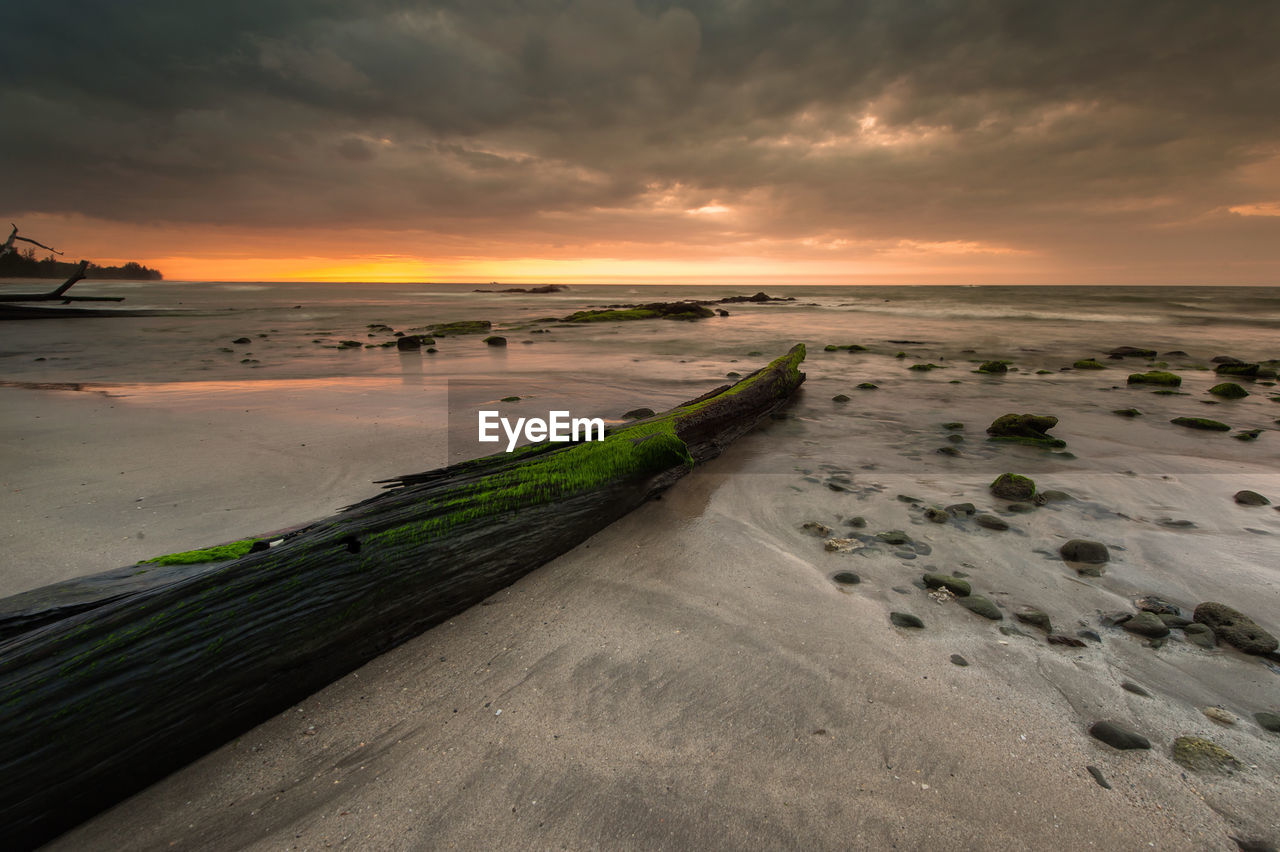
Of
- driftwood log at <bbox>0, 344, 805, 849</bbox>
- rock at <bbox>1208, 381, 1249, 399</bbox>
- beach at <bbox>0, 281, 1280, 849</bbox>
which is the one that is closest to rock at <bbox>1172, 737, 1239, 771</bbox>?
beach at <bbox>0, 281, 1280, 849</bbox>

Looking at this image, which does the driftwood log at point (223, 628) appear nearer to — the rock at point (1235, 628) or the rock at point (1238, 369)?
the rock at point (1235, 628)

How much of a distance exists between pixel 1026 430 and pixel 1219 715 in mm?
4307

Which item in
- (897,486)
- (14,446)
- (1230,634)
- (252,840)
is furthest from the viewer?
(14,446)

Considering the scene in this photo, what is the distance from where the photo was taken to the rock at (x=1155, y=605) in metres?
2.62

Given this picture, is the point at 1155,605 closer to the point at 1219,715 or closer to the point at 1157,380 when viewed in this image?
the point at 1219,715

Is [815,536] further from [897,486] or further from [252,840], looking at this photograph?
[252,840]

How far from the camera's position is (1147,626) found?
245 centimetres

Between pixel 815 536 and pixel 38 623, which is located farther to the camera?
pixel 815 536

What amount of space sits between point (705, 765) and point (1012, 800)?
96 centimetres

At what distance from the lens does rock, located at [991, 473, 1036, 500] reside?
4.00 metres

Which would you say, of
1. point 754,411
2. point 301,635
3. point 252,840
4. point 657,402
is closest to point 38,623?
point 301,635

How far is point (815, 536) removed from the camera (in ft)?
11.3

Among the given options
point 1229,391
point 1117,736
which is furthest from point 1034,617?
point 1229,391

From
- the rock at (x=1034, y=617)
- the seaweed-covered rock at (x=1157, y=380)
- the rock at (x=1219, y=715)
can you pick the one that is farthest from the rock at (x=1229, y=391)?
the rock at (x=1219, y=715)
